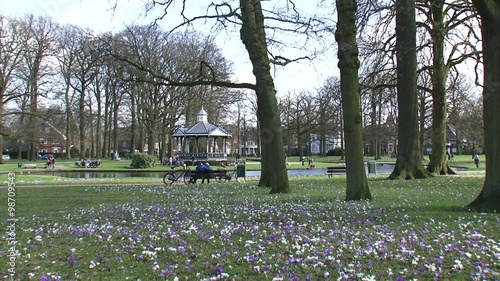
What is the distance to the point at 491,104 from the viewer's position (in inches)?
356

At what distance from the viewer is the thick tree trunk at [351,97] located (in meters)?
11.2

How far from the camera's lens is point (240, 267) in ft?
15.7

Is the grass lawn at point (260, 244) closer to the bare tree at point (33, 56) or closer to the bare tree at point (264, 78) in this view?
the bare tree at point (264, 78)

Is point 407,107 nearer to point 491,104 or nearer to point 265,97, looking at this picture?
point 265,97

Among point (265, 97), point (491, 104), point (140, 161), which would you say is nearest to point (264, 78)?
point (265, 97)

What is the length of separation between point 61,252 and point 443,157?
21.1m

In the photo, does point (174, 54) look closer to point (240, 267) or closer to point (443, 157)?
point (443, 157)

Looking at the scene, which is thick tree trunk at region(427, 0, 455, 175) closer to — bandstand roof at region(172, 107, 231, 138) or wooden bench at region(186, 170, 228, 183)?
wooden bench at region(186, 170, 228, 183)

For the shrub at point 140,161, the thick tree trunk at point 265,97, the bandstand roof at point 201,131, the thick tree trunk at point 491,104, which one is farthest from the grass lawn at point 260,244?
the bandstand roof at point 201,131

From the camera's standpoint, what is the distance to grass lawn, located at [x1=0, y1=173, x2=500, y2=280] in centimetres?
458

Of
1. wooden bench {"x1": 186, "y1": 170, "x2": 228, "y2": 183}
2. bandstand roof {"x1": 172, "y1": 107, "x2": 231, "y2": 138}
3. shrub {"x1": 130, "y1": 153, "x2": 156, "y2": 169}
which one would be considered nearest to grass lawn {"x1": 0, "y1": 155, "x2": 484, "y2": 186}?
shrub {"x1": 130, "y1": 153, "x2": 156, "y2": 169}

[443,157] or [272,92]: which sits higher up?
[272,92]

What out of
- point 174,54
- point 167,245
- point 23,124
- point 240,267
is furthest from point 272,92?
point 23,124

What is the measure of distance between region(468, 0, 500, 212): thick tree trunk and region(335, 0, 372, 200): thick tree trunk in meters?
2.91
